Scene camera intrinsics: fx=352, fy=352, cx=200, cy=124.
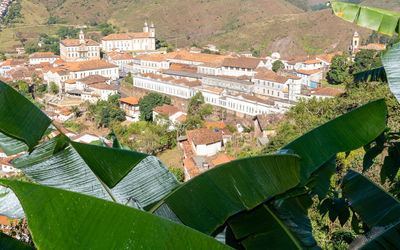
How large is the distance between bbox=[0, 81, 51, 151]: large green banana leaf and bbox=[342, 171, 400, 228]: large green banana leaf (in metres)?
1.80

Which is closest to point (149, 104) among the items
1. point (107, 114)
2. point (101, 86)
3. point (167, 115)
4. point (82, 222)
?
point (167, 115)

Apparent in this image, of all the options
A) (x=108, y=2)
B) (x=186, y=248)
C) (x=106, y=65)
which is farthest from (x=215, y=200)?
(x=108, y=2)

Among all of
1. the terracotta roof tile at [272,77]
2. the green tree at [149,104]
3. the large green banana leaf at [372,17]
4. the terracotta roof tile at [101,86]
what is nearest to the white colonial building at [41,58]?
the terracotta roof tile at [101,86]

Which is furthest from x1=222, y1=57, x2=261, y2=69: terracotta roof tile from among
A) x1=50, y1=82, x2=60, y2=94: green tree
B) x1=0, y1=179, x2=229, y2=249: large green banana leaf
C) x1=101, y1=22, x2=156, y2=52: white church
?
x1=0, y1=179, x2=229, y2=249: large green banana leaf

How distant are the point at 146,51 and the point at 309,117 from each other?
3970 centimetres

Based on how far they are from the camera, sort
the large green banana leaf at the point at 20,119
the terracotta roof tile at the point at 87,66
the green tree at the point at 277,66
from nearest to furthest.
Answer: the large green banana leaf at the point at 20,119, the green tree at the point at 277,66, the terracotta roof tile at the point at 87,66

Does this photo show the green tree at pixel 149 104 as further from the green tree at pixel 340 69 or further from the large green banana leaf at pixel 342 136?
the large green banana leaf at pixel 342 136

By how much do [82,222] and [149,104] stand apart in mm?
26088

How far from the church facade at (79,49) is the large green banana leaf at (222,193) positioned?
48.1 m

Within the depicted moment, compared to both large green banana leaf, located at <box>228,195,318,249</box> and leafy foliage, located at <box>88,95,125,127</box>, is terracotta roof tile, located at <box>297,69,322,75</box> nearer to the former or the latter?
leafy foliage, located at <box>88,95,125,127</box>

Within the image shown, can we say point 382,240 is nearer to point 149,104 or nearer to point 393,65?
point 393,65

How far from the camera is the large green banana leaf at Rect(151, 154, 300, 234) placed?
1.54m

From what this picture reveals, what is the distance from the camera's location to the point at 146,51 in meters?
50.3

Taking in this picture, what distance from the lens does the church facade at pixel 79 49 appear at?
4666 cm
